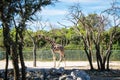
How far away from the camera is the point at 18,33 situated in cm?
1794

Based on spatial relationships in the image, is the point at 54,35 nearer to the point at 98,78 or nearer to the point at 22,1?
the point at 98,78

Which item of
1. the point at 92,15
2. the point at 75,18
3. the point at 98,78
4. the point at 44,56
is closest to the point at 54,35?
the point at 44,56

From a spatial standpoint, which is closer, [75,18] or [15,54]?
[15,54]

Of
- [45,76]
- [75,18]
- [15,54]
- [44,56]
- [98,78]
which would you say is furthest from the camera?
[44,56]

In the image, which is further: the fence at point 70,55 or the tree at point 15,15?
the fence at point 70,55

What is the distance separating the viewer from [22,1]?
17609 millimetres

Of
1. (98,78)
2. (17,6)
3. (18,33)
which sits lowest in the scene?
(98,78)

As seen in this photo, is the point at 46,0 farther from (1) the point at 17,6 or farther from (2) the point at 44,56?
(2) the point at 44,56

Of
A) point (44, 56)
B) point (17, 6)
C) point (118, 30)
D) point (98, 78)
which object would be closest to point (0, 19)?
point (17, 6)

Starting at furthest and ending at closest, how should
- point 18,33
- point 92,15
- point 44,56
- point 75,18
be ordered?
point 44,56, point 92,15, point 75,18, point 18,33

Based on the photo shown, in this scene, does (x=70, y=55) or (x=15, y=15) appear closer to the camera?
(x=15, y=15)

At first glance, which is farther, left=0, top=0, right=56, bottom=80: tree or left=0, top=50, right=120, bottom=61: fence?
left=0, top=50, right=120, bottom=61: fence

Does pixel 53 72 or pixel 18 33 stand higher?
pixel 18 33

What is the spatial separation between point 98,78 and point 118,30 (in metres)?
7.78
